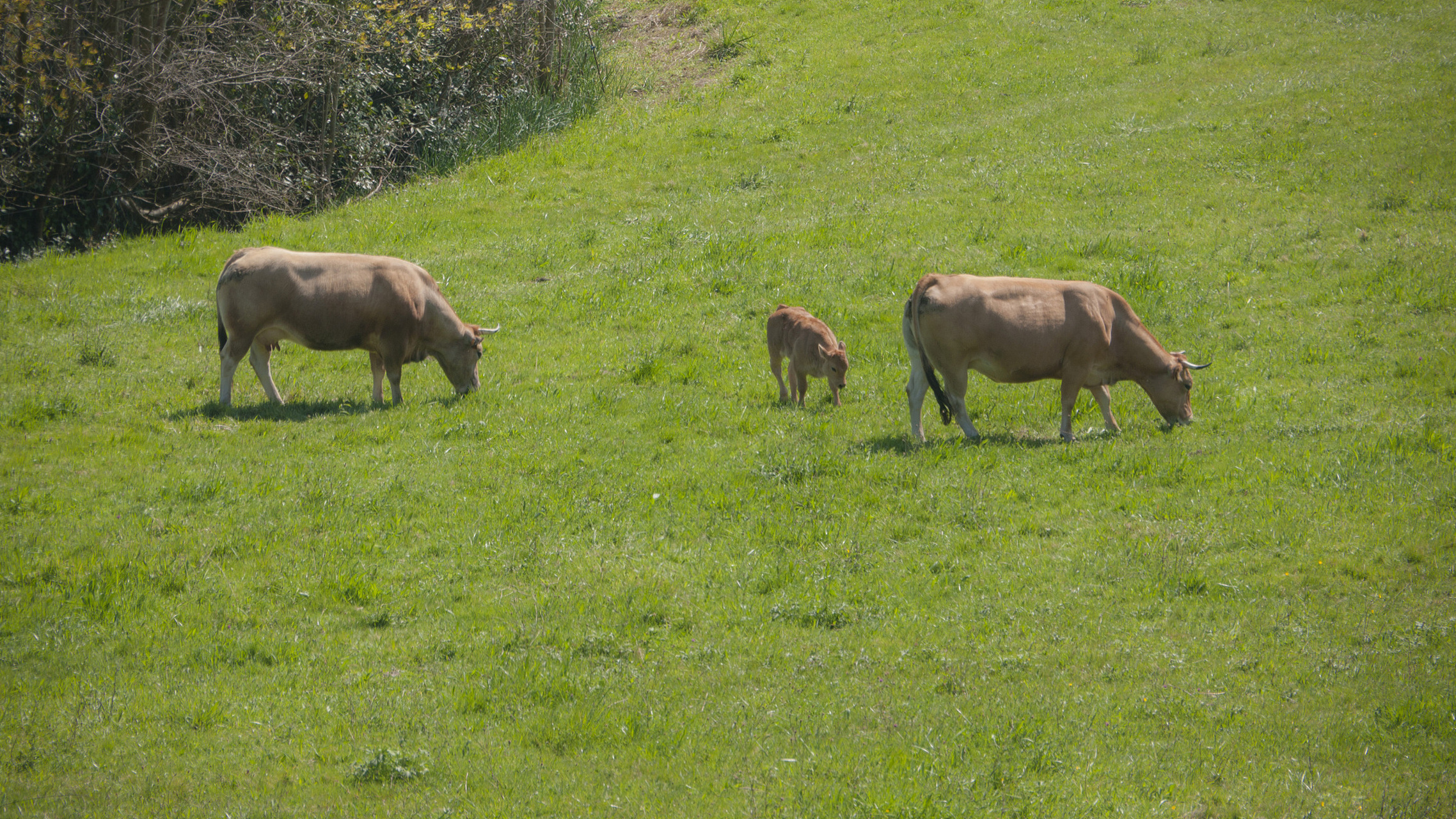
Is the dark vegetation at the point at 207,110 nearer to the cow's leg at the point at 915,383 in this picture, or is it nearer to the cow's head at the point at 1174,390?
the cow's leg at the point at 915,383

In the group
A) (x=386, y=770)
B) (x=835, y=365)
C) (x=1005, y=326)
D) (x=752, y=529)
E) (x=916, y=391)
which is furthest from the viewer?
(x=835, y=365)

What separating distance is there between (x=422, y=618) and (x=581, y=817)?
312 centimetres

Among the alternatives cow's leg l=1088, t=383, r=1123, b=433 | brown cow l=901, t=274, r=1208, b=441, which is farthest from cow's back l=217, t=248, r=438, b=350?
cow's leg l=1088, t=383, r=1123, b=433

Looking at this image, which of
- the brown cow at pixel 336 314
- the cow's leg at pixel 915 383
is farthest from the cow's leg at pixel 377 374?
the cow's leg at pixel 915 383

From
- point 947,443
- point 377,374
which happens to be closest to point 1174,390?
point 947,443

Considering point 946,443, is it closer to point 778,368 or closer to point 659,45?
point 778,368

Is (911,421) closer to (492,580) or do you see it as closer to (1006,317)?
(1006,317)

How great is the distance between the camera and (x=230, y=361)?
14.6 metres

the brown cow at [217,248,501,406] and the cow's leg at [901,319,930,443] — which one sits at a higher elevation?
the brown cow at [217,248,501,406]

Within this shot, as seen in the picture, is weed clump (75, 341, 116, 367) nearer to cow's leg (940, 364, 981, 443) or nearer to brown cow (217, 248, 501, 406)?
brown cow (217, 248, 501, 406)

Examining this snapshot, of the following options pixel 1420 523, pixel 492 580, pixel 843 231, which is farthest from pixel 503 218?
pixel 1420 523

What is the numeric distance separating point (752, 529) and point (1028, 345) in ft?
15.1

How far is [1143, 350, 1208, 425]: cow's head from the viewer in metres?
14.1

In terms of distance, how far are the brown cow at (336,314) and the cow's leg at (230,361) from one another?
1 cm
